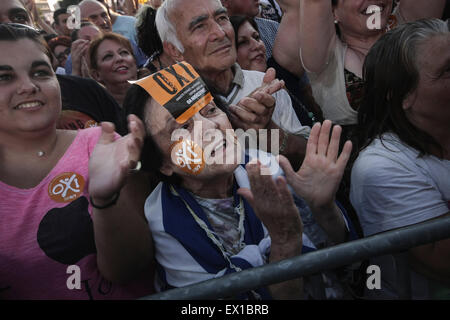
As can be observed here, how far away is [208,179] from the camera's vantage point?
1267 millimetres

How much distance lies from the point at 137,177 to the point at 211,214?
0.33 metres

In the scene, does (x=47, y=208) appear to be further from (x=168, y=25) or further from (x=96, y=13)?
(x=96, y=13)

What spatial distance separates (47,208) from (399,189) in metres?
1.30

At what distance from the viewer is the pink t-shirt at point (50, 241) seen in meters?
1.15

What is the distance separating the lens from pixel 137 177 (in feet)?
4.57

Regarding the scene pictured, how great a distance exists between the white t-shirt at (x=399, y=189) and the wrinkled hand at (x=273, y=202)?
1.50ft

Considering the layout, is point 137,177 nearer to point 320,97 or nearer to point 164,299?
point 164,299

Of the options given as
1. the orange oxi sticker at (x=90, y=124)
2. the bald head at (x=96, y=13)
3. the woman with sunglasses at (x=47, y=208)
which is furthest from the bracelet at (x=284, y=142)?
the bald head at (x=96, y=13)

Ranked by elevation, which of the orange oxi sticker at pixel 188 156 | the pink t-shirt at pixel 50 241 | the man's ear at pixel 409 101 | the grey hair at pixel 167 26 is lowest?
the pink t-shirt at pixel 50 241

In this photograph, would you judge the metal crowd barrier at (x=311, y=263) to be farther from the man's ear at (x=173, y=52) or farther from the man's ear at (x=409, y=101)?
the man's ear at (x=173, y=52)

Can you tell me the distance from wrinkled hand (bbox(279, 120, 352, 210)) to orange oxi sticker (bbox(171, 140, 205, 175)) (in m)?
0.28

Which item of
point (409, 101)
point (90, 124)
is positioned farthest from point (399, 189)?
point (90, 124)

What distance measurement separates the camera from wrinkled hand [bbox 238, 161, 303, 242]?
3.49ft

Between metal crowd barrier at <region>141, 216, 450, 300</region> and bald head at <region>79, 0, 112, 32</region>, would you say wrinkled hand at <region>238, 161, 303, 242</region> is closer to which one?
metal crowd barrier at <region>141, 216, 450, 300</region>
